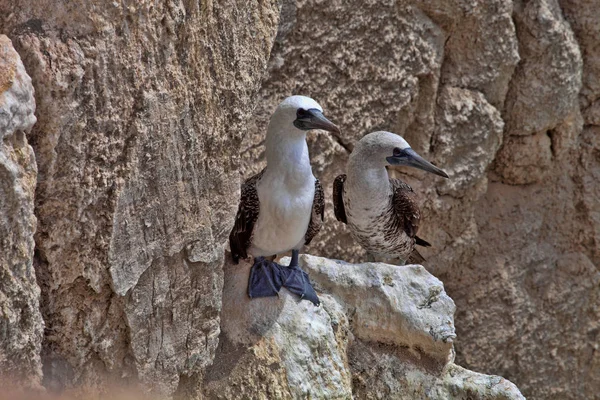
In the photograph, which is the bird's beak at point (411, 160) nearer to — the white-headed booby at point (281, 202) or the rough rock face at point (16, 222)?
the white-headed booby at point (281, 202)

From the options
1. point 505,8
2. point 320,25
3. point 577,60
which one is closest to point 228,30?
point 320,25

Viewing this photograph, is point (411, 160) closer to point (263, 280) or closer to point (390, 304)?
point (390, 304)

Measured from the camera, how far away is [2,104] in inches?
84.2

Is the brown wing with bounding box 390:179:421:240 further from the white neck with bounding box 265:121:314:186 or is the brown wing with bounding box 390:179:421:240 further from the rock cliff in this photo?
the white neck with bounding box 265:121:314:186

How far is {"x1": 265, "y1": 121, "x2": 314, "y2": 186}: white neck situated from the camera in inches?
139

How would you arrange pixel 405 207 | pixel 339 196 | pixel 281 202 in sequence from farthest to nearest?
1. pixel 339 196
2. pixel 405 207
3. pixel 281 202

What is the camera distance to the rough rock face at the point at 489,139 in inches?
190

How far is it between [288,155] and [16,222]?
1488 millimetres

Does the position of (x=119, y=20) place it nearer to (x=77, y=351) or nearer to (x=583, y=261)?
(x=77, y=351)

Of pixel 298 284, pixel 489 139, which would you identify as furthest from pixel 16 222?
pixel 489 139

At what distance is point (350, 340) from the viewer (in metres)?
3.90

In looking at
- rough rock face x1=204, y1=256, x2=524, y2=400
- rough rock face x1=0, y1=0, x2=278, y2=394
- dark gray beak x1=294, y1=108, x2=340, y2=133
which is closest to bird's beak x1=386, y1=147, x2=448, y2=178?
rough rock face x1=204, y1=256, x2=524, y2=400

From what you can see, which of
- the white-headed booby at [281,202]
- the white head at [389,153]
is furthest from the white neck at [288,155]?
the white head at [389,153]

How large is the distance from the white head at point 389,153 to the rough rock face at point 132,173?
954mm
